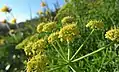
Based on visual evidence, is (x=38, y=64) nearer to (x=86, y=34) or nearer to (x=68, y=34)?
(x=68, y=34)

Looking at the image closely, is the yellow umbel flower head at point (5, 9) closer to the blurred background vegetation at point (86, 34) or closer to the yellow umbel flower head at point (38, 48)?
the blurred background vegetation at point (86, 34)

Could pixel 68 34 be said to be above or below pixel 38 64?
above

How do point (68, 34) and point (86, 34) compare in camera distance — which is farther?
point (86, 34)

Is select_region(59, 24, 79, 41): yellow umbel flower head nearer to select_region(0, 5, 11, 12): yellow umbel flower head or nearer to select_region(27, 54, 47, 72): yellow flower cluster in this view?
select_region(27, 54, 47, 72): yellow flower cluster

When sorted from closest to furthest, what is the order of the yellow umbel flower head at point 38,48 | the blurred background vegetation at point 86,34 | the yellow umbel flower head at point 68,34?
1. the yellow umbel flower head at point 68,34
2. the yellow umbel flower head at point 38,48
3. the blurred background vegetation at point 86,34

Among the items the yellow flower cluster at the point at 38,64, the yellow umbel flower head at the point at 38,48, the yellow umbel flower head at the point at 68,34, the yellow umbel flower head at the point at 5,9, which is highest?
the yellow umbel flower head at the point at 5,9

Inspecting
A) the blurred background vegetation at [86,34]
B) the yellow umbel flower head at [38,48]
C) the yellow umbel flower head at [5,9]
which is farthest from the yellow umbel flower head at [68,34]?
the yellow umbel flower head at [5,9]

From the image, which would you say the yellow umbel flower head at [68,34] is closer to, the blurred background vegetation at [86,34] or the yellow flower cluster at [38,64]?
the yellow flower cluster at [38,64]

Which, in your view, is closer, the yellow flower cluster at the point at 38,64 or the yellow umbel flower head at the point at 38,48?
the yellow flower cluster at the point at 38,64

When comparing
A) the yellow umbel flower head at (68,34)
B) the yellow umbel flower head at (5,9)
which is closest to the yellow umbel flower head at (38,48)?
the yellow umbel flower head at (68,34)

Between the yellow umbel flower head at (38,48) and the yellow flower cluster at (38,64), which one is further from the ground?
the yellow umbel flower head at (38,48)

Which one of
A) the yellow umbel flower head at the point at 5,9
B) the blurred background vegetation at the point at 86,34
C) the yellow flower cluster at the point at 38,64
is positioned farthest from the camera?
the yellow umbel flower head at the point at 5,9

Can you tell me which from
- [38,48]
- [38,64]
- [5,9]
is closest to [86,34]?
[38,48]
